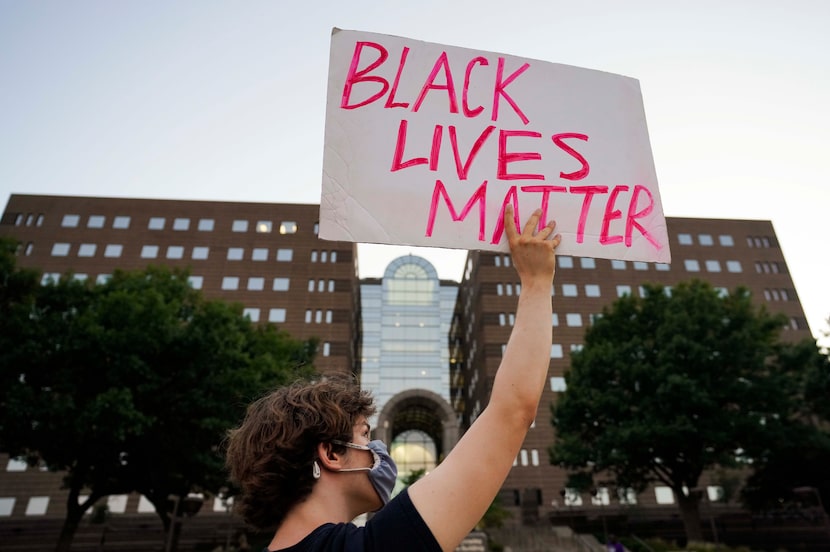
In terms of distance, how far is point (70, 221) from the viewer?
1921 inches

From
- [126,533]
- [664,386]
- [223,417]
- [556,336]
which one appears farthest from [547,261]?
[556,336]

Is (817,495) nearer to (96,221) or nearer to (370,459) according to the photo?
(370,459)

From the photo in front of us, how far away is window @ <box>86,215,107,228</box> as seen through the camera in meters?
48.9

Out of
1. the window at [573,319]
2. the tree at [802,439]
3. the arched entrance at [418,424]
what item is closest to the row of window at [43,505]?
the arched entrance at [418,424]

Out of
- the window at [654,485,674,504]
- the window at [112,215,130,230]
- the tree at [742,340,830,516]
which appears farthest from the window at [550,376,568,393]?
the window at [112,215,130,230]

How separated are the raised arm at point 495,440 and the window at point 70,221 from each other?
189 feet

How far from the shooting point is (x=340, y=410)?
5.64ft

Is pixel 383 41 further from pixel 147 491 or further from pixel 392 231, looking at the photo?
pixel 147 491

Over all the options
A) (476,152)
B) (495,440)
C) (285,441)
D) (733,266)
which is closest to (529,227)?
(476,152)

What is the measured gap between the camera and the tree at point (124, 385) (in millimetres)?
16516

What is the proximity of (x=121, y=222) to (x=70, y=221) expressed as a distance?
15.0 feet

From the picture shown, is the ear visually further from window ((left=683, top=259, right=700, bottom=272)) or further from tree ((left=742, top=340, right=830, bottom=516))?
window ((left=683, top=259, right=700, bottom=272))

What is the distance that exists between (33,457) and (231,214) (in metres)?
35.3

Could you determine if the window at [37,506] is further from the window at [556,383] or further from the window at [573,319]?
the window at [573,319]
